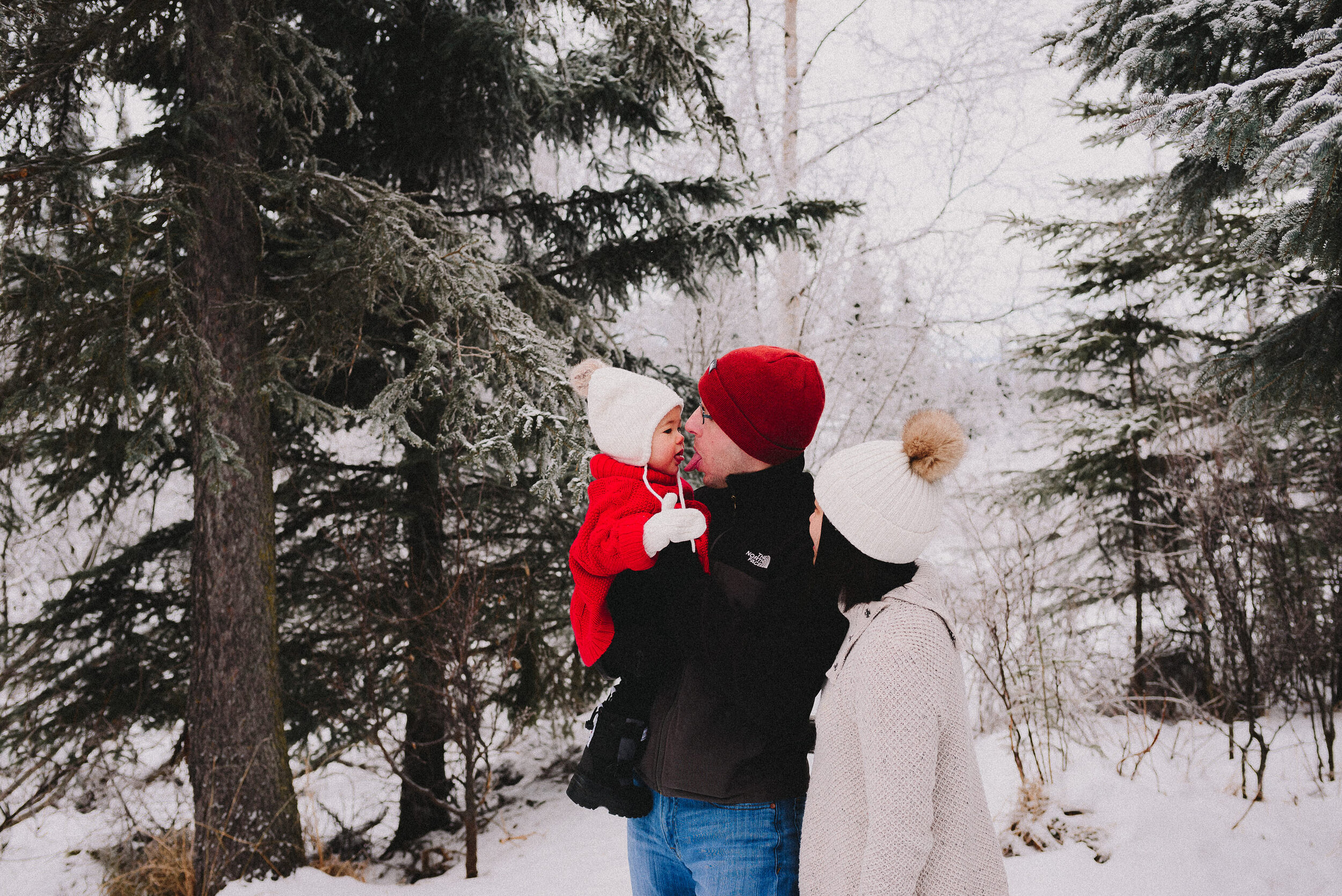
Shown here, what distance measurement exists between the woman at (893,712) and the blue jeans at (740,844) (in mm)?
106

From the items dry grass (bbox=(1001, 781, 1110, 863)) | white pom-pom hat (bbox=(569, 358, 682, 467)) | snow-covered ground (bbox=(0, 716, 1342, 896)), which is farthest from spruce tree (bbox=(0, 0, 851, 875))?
→ dry grass (bbox=(1001, 781, 1110, 863))

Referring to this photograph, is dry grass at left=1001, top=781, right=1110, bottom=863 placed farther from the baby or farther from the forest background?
the baby

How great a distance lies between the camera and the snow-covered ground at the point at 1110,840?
366cm

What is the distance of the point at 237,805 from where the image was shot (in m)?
4.26

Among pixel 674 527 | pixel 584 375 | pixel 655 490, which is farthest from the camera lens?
pixel 584 375

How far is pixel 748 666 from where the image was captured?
1.47m

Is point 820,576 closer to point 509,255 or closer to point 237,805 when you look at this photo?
point 237,805

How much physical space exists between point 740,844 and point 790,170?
8206 millimetres

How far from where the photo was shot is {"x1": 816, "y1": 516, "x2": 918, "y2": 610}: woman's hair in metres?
1.50

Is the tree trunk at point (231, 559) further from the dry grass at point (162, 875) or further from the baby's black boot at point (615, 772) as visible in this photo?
the baby's black boot at point (615, 772)

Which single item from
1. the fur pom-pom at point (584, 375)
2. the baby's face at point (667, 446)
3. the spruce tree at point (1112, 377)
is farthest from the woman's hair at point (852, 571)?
the spruce tree at point (1112, 377)

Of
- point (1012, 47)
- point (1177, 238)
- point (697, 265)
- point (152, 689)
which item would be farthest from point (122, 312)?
point (1012, 47)

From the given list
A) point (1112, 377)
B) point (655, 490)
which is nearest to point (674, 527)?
point (655, 490)

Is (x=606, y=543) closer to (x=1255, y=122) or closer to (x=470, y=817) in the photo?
(x=1255, y=122)
